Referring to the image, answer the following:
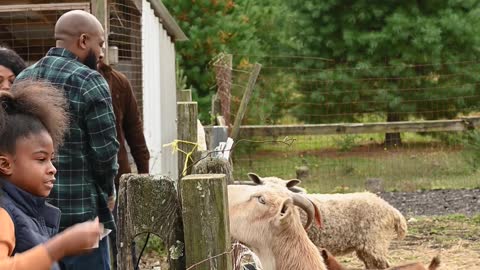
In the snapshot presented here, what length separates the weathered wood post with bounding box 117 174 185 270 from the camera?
385cm

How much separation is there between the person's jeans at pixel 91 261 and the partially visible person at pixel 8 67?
0.98 m

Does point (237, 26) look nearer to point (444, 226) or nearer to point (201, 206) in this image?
point (444, 226)

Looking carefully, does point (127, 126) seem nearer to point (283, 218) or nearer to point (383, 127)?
point (283, 218)

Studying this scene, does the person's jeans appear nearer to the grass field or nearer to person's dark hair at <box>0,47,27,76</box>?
person's dark hair at <box>0,47,27,76</box>

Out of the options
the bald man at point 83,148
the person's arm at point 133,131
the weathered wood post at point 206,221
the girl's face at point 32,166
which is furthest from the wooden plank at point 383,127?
the girl's face at point 32,166

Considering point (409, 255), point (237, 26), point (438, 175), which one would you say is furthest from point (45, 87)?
point (237, 26)

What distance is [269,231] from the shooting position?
5.19 meters

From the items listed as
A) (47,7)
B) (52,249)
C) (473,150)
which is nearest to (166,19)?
(47,7)

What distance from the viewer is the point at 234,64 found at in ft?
64.9

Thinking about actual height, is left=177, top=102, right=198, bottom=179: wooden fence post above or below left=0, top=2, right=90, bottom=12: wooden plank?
below

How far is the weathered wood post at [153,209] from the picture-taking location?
3854mm

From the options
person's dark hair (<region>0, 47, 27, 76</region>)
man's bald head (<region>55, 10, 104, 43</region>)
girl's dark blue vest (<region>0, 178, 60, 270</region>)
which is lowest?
girl's dark blue vest (<region>0, 178, 60, 270</region>)

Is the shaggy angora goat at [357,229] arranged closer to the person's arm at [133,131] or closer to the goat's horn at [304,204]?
the person's arm at [133,131]

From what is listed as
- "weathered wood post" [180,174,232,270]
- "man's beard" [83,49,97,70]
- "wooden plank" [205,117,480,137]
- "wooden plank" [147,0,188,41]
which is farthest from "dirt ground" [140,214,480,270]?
"weathered wood post" [180,174,232,270]
